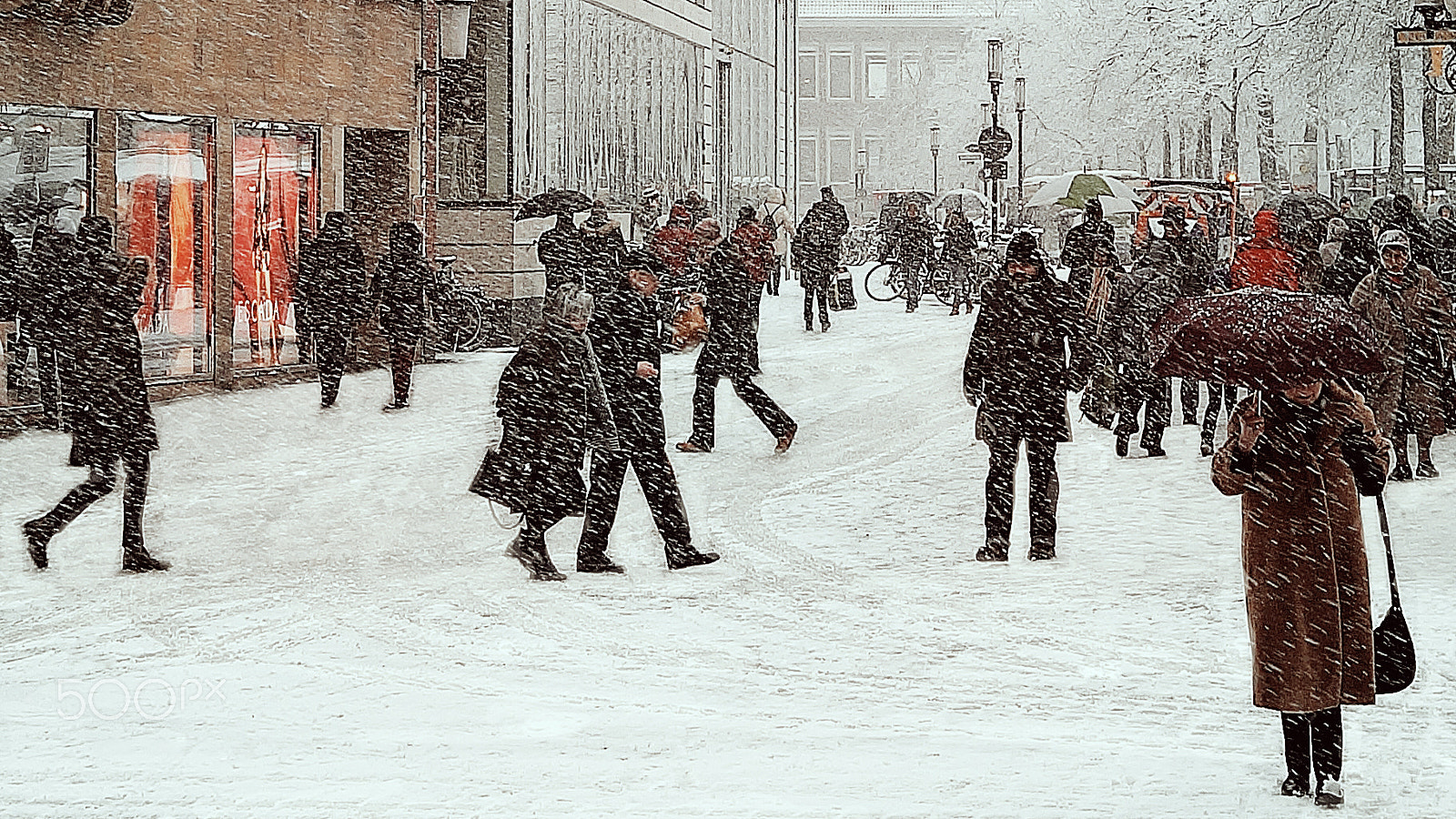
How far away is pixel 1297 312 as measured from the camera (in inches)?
225

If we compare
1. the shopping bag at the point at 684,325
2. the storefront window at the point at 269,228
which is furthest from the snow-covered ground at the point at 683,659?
Result: the shopping bag at the point at 684,325

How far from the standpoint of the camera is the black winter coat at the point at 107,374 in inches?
375

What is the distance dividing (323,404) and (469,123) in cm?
1141

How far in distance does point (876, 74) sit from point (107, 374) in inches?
3579

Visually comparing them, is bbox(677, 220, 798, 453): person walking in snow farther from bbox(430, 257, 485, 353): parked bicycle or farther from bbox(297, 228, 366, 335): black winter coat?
bbox(430, 257, 485, 353): parked bicycle

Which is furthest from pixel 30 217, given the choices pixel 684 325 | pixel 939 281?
pixel 939 281

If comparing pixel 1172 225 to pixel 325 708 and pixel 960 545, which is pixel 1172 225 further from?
pixel 325 708

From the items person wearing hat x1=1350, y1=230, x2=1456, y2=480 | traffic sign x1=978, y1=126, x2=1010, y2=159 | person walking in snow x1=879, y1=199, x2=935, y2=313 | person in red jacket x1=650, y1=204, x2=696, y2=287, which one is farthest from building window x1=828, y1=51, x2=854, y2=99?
person wearing hat x1=1350, y1=230, x2=1456, y2=480

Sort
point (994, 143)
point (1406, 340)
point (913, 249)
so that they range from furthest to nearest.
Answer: point (994, 143)
point (913, 249)
point (1406, 340)

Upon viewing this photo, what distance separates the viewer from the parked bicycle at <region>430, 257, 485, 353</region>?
23531 millimetres

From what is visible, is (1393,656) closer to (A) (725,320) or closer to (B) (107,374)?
(B) (107,374)

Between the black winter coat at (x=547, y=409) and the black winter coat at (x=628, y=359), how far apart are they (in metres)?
0.25

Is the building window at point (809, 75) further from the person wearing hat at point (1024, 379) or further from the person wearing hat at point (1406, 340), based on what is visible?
the person wearing hat at point (1024, 379)

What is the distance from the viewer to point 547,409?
9.44 meters
